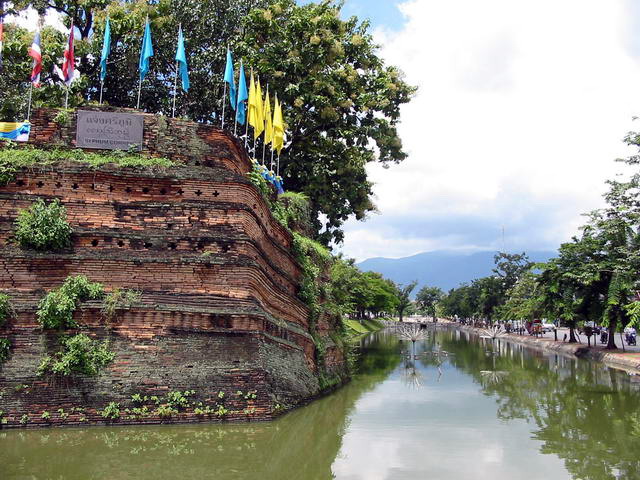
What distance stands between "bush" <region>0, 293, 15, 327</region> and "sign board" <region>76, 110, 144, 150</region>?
152 inches

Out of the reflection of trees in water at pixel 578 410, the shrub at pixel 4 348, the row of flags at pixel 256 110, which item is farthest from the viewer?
the row of flags at pixel 256 110

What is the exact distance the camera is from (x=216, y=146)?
13.2 meters

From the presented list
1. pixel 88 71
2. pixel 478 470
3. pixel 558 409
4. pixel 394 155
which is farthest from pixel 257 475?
pixel 88 71

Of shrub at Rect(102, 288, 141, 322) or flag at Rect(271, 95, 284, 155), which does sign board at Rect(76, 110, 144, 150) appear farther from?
flag at Rect(271, 95, 284, 155)

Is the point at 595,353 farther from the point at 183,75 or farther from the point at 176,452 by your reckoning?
the point at 176,452

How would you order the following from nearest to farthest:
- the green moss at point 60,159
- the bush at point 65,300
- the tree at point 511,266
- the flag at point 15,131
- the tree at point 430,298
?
the bush at point 65,300
the green moss at point 60,159
the flag at point 15,131
the tree at point 511,266
the tree at point 430,298

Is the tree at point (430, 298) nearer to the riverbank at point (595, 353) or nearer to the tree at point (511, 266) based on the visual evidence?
the tree at point (511, 266)

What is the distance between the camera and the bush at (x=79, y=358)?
10641 millimetres

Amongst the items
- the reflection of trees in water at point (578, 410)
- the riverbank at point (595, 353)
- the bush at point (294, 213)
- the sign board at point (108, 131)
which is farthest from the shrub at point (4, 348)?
the riverbank at point (595, 353)

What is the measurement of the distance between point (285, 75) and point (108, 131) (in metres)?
12.1

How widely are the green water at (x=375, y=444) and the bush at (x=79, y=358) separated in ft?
3.65

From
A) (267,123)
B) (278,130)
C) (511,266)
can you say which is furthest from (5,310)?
(511,266)

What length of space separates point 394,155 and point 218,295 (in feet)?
57.7

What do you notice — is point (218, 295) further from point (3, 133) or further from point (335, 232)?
point (335, 232)
